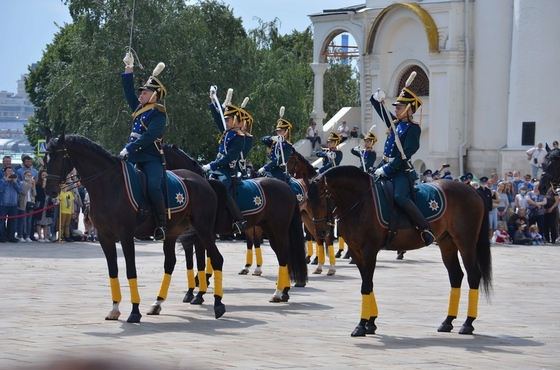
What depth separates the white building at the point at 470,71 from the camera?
38.8 meters

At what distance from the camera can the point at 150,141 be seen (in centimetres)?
1308

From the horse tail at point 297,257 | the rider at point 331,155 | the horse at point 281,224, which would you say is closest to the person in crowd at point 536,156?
the rider at point 331,155

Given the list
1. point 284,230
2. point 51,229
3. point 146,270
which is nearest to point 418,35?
point 51,229

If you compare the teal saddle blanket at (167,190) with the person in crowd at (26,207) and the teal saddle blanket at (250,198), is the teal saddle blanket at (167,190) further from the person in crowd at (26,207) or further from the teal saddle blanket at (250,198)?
the person in crowd at (26,207)

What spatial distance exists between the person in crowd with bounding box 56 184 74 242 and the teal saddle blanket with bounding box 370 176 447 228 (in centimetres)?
1410

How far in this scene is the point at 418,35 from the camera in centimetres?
4262

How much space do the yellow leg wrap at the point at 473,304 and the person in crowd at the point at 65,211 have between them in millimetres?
14521

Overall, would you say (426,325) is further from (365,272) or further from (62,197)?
(62,197)

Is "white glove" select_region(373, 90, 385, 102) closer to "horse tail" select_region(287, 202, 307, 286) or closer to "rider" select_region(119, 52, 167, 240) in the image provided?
"rider" select_region(119, 52, 167, 240)

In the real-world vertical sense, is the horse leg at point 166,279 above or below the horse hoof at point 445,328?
above

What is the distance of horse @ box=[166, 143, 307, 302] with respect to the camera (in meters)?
15.0

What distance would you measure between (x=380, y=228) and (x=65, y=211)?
1489 centimetres

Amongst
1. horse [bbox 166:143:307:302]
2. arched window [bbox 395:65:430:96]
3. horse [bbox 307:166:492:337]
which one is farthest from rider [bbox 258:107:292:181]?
arched window [bbox 395:65:430:96]

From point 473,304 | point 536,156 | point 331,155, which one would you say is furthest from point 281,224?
point 536,156
